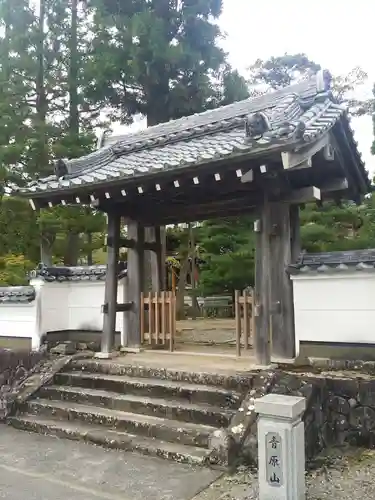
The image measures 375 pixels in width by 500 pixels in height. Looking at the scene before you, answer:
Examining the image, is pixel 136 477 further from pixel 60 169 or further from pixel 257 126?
pixel 60 169

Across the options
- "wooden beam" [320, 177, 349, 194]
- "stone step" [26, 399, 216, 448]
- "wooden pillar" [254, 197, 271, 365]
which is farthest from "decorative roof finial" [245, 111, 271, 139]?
"stone step" [26, 399, 216, 448]

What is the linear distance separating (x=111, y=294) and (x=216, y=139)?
3.23 metres

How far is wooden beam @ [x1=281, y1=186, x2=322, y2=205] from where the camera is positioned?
7008 millimetres

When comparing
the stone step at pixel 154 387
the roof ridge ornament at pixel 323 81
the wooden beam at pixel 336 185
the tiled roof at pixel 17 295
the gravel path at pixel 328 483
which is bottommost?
the gravel path at pixel 328 483

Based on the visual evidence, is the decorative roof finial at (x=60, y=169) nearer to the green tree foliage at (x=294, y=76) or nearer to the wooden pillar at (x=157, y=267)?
the wooden pillar at (x=157, y=267)

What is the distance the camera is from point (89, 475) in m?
4.68

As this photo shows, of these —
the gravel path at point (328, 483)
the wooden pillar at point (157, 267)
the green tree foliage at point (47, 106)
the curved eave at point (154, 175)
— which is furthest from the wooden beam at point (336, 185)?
the green tree foliage at point (47, 106)

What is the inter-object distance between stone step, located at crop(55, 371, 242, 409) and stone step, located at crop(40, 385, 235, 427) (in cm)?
9

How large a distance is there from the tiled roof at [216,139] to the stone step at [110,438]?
3.54m

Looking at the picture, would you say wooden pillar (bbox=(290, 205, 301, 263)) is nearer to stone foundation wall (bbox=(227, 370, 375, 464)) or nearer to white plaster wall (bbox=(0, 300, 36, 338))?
stone foundation wall (bbox=(227, 370, 375, 464))

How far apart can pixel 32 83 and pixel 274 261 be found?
42.6ft

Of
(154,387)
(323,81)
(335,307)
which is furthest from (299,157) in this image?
(154,387)

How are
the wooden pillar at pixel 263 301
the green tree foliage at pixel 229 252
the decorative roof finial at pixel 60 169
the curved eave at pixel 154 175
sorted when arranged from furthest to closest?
1. the green tree foliage at pixel 229 252
2. the decorative roof finial at pixel 60 169
3. the wooden pillar at pixel 263 301
4. the curved eave at pixel 154 175

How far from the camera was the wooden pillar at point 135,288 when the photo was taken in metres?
8.46
